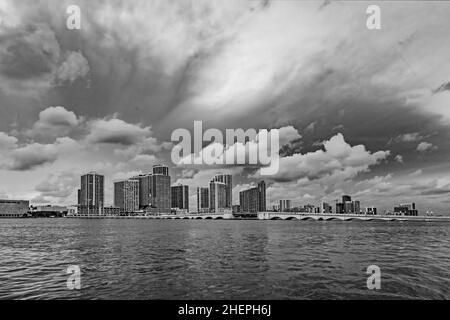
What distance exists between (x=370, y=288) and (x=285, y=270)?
8988 mm

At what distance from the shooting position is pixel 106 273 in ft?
106

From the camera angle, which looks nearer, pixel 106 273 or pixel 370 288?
pixel 370 288

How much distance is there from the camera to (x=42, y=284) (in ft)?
90.9
